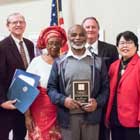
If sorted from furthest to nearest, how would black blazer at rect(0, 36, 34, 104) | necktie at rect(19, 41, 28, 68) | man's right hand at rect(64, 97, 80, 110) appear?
1. necktie at rect(19, 41, 28, 68)
2. black blazer at rect(0, 36, 34, 104)
3. man's right hand at rect(64, 97, 80, 110)

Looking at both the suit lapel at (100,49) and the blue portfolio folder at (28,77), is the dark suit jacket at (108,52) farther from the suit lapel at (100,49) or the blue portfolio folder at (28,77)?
the blue portfolio folder at (28,77)

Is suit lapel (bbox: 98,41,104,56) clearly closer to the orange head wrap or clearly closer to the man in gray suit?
the man in gray suit

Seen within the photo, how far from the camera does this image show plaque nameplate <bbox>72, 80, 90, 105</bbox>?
236cm

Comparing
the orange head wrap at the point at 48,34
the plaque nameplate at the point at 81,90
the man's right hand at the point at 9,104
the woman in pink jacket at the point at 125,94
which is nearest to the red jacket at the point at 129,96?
the woman in pink jacket at the point at 125,94

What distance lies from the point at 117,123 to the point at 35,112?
661mm

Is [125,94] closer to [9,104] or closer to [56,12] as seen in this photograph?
[9,104]

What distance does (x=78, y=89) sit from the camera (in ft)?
7.74

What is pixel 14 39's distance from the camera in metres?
3.06

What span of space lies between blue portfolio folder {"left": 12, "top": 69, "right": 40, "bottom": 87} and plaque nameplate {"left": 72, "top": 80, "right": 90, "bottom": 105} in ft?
1.18

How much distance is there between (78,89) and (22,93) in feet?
1.84

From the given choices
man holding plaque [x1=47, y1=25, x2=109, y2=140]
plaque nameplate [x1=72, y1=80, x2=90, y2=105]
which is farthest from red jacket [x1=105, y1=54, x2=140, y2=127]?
plaque nameplate [x1=72, y1=80, x2=90, y2=105]

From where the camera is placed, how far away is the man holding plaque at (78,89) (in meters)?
2.36

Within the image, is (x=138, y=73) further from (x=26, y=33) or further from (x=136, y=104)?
(x=26, y=33)

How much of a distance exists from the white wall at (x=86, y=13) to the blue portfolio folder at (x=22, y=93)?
5.91 ft
